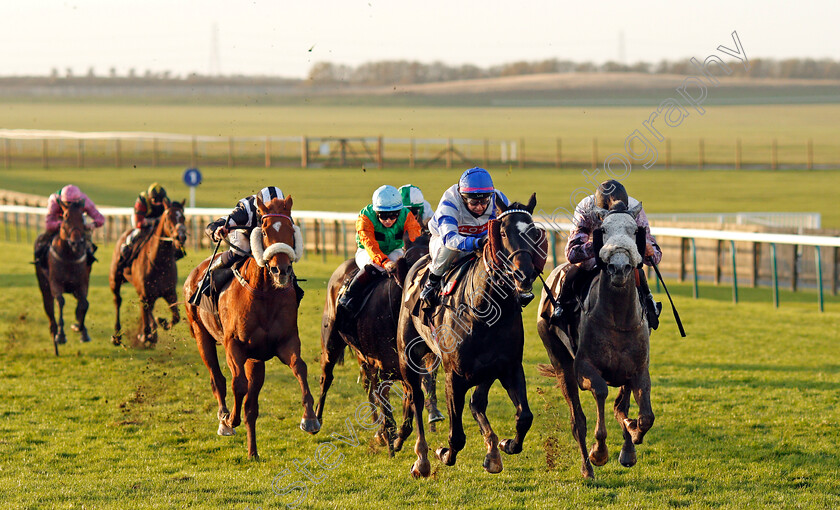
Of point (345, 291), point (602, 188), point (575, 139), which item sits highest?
point (575, 139)

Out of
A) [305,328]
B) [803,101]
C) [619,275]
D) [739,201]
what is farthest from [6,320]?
[803,101]

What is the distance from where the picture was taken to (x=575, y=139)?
226 feet

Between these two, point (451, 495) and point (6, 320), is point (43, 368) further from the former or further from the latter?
point (451, 495)

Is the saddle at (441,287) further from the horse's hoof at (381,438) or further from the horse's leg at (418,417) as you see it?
the horse's hoof at (381,438)

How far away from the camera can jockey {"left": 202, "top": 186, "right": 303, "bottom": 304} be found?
7.37 m

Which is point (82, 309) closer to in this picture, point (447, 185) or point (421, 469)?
point (421, 469)

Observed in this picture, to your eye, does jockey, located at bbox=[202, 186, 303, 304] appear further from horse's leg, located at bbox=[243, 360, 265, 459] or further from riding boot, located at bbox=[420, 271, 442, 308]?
riding boot, located at bbox=[420, 271, 442, 308]

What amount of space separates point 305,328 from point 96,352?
9.24ft

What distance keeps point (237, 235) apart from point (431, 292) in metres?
1.97

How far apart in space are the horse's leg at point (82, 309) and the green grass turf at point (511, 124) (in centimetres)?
4038

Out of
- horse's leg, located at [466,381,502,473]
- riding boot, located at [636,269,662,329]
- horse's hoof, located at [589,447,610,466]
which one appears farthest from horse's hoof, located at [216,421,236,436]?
riding boot, located at [636,269,662,329]

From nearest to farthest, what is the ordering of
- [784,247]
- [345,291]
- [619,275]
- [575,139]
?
[619,275] → [345,291] → [784,247] → [575,139]

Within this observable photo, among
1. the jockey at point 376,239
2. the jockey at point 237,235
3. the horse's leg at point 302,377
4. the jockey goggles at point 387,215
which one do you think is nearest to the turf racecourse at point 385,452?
the horse's leg at point 302,377

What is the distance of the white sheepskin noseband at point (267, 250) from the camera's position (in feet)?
21.8
